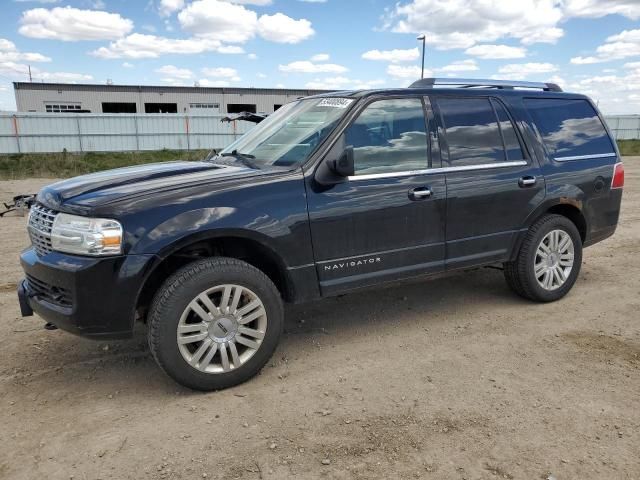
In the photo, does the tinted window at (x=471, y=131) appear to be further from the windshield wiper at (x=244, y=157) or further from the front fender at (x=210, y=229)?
the front fender at (x=210, y=229)

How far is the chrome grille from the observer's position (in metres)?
3.33

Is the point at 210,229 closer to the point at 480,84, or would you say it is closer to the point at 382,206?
the point at 382,206

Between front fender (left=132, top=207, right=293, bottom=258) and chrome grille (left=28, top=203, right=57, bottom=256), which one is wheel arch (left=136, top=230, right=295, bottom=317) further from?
chrome grille (left=28, top=203, right=57, bottom=256)

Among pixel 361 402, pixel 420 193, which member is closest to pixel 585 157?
pixel 420 193

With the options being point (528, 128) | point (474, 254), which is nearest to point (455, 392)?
point (474, 254)

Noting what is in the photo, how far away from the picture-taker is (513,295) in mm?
5316

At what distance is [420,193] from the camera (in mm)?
4086

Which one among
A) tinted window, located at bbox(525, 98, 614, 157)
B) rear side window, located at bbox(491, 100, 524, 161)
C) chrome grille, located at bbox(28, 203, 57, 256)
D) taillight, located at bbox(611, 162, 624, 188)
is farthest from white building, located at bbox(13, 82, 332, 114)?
chrome grille, located at bbox(28, 203, 57, 256)

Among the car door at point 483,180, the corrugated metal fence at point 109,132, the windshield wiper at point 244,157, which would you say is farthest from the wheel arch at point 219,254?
the corrugated metal fence at point 109,132

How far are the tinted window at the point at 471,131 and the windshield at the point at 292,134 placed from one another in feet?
2.97

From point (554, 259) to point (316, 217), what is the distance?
2.56m

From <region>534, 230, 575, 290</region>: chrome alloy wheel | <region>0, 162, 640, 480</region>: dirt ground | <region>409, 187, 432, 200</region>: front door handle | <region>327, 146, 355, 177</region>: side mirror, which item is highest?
<region>327, 146, 355, 177</region>: side mirror

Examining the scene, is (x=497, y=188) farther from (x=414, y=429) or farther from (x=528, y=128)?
(x=414, y=429)

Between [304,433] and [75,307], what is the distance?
4.96 ft
